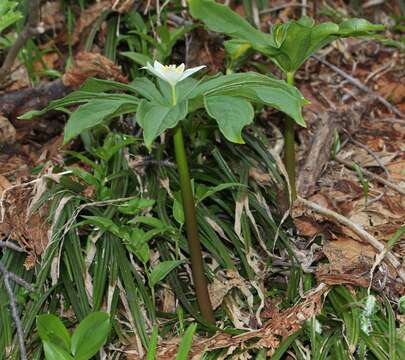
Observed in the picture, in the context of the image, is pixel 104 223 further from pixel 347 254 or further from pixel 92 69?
pixel 92 69

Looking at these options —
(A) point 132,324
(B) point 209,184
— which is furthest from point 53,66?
(A) point 132,324

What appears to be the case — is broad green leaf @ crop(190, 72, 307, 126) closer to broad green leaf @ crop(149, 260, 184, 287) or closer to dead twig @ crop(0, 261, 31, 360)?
broad green leaf @ crop(149, 260, 184, 287)

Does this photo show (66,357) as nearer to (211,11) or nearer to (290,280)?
(290,280)

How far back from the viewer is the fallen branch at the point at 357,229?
6.66ft

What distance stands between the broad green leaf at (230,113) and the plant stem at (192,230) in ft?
0.64

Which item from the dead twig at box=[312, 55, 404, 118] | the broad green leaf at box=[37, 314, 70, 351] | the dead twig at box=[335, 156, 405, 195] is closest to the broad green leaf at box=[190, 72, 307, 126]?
the broad green leaf at box=[37, 314, 70, 351]

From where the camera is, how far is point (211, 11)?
2.10m

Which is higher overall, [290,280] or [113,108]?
[113,108]

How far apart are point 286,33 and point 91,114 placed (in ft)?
2.11

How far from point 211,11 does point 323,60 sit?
1167 mm

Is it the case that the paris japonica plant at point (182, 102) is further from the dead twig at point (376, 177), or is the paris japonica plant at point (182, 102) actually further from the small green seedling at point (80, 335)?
the dead twig at point (376, 177)

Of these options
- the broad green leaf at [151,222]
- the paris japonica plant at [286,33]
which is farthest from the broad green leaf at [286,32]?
the broad green leaf at [151,222]

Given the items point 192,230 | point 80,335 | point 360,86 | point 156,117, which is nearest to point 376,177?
point 360,86

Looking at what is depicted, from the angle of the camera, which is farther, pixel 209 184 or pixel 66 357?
pixel 209 184
